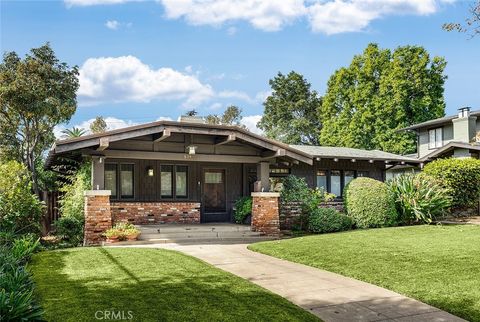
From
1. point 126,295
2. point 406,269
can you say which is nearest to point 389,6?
point 406,269

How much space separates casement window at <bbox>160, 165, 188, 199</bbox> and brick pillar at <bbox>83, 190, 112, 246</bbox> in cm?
335

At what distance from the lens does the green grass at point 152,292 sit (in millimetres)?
5441

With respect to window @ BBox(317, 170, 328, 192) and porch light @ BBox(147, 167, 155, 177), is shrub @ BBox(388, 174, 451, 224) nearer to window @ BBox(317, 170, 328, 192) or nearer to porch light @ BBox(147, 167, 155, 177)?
window @ BBox(317, 170, 328, 192)

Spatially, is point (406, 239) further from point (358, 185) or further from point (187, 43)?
point (187, 43)

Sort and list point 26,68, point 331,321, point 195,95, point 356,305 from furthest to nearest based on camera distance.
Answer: point 195,95 < point 26,68 < point 356,305 < point 331,321

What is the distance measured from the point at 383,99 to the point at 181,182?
88.2ft

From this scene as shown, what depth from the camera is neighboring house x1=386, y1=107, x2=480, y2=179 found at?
70.5ft

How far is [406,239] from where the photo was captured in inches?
460

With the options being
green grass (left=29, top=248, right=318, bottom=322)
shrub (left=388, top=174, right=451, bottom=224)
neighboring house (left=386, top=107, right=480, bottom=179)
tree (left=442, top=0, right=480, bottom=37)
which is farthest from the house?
tree (left=442, top=0, right=480, bottom=37)

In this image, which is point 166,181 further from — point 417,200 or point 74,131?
point 74,131

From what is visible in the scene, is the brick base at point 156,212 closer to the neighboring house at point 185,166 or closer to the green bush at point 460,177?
the neighboring house at point 185,166

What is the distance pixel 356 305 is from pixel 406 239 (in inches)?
247

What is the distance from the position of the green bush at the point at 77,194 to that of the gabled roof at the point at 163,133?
1690mm

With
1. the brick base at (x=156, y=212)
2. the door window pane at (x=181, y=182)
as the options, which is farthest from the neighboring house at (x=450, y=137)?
the brick base at (x=156, y=212)
